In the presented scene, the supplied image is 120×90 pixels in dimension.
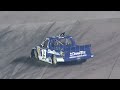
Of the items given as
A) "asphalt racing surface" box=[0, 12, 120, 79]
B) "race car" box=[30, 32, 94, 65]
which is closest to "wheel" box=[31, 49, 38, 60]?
"race car" box=[30, 32, 94, 65]

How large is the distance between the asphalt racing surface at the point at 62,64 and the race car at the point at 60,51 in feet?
1.49

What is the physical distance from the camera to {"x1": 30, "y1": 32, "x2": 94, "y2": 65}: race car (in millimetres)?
23547

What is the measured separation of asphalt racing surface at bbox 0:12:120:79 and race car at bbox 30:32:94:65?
1.49ft

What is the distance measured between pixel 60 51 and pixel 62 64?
1.16m

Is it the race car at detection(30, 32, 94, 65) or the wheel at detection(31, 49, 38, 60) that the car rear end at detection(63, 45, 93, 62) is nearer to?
the race car at detection(30, 32, 94, 65)

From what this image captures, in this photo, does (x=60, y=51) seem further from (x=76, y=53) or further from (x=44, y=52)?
(x=44, y=52)

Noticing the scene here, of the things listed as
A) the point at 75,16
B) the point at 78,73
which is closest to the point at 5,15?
the point at 75,16

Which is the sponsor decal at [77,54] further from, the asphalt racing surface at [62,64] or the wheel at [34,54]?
the wheel at [34,54]

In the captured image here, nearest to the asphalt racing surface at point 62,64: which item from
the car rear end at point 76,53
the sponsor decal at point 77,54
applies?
the car rear end at point 76,53

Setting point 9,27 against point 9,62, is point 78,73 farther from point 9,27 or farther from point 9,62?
point 9,27

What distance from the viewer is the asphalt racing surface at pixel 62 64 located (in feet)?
75.2

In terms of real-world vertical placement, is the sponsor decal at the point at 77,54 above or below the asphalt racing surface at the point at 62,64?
above

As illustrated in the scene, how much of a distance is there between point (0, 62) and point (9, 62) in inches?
23.6

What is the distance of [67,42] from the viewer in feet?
84.0
